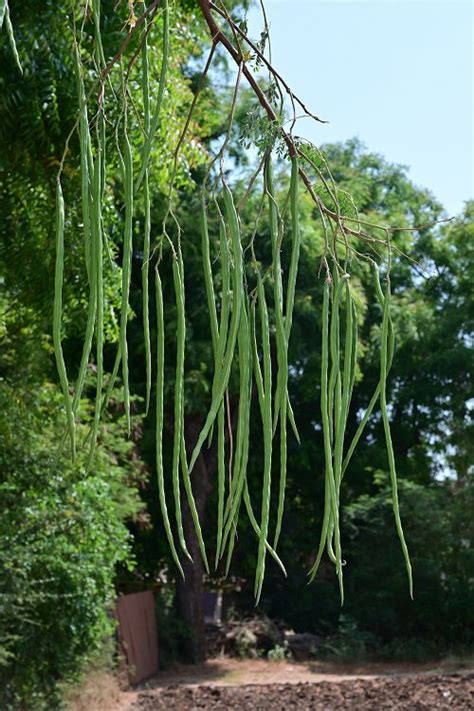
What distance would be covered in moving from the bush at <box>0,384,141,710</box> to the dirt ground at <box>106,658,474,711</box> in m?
1.55

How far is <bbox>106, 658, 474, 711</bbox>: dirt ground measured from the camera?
29.3 ft

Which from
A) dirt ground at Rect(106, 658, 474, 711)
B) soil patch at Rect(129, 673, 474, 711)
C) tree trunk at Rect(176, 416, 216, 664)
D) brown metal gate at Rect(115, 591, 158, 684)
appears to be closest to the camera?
soil patch at Rect(129, 673, 474, 711)

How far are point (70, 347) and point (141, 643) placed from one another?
3.46 m

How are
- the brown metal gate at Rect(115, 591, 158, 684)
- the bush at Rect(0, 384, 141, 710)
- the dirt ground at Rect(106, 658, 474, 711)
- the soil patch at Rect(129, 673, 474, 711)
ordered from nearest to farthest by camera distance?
the bush at Rect(0, 384, 141, 710) → the soil patch at Rect(129, 673, 474, 711) → the dirt ground at Rect(106, 658, 474, 711) → the brown metal gate at Rect(115, 591, 158, 684)

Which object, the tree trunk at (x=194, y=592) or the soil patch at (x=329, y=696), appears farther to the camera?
the tree trunk at (x=194, y=592)

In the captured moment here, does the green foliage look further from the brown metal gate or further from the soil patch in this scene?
the soil patch

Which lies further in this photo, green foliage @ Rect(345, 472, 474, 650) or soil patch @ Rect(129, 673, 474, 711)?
green foliage @ Rect(345, 472, 474, 650)

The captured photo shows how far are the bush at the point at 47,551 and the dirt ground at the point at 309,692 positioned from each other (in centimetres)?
155

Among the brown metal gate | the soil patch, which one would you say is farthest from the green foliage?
the soil patch

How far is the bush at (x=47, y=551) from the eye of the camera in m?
6.98

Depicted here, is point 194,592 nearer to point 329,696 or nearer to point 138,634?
point 138,634

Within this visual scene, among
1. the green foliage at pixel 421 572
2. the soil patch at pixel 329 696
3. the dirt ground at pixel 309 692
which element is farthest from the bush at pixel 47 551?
the green foliage at pixel 421 572

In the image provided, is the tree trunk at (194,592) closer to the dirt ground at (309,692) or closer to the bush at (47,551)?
the dirt ground at (309,692)

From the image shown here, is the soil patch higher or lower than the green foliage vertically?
lower
